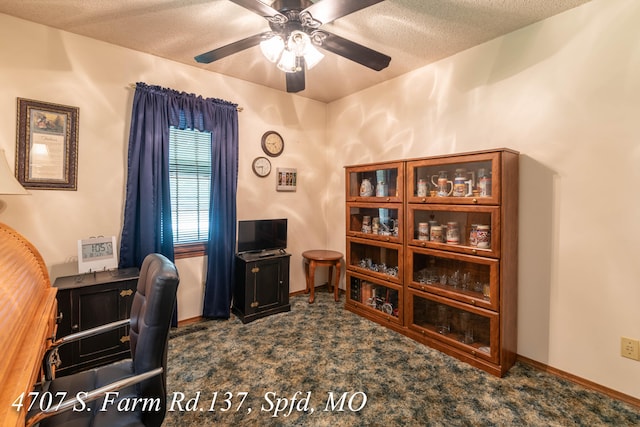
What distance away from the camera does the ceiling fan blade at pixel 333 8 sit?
143 cm

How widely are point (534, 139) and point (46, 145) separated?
383 cm

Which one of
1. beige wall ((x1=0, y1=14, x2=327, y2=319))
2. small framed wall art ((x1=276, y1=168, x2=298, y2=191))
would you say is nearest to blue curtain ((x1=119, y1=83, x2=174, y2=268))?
beige wall ((x1=0, y1=14, x2=327, y2=319))

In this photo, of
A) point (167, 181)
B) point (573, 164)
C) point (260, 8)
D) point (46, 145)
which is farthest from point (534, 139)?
point (46, 145)

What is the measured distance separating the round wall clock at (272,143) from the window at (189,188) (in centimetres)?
66

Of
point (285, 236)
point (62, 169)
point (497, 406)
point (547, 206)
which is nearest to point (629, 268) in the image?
point (547, 206)

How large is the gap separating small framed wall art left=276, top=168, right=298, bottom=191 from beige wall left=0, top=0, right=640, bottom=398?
3.71 ft

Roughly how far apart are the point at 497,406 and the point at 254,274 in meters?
Answer: 2.26

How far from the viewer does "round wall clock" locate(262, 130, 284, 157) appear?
3578 millimetres

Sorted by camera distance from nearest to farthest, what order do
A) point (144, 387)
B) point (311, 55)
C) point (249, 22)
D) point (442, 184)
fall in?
point (144, 387)
point (311, 55)
point (249, 22)
point (442, 184)

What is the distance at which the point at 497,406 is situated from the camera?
1866 mm

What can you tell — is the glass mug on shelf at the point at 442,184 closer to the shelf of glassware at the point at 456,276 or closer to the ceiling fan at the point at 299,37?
the shelf of glassware at the point at 456,276

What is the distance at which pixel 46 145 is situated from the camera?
2.35 m

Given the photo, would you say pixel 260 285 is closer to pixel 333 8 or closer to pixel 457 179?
pixel 457 179

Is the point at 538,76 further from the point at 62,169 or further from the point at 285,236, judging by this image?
the point at 62,169
